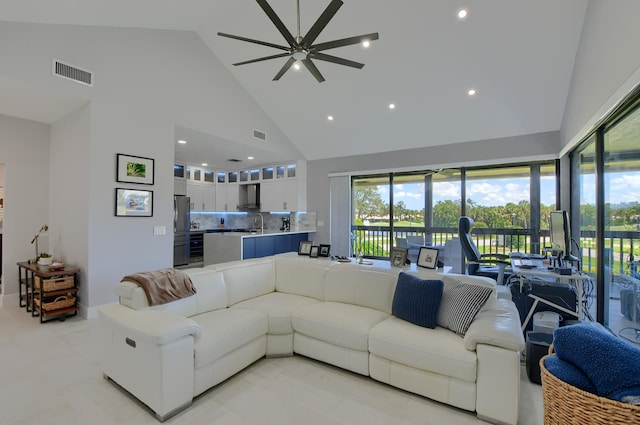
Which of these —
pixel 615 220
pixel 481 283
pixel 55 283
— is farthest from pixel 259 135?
pixel 615 220

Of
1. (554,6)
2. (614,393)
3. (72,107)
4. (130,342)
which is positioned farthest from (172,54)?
(614,393)

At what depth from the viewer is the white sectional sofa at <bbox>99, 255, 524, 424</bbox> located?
1934 mm

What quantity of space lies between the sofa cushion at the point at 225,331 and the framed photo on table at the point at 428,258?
172 centimetres

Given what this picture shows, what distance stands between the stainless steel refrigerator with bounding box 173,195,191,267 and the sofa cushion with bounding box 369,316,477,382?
5.70 meters

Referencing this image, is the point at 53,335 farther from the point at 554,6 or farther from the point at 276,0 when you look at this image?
the point at 554,6

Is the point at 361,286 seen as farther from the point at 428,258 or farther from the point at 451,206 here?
the point at 451,206

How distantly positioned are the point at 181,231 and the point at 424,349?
6242mm

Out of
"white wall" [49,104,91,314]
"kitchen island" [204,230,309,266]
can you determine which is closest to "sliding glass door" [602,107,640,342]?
"kitchen island" [204,230,309,266]

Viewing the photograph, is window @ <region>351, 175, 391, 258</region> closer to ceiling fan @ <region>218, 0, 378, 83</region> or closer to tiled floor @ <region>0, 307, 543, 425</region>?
ceiling fan @ <region>218, 0, 378, 83</region>

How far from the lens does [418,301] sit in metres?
2.46

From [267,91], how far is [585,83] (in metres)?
4.68

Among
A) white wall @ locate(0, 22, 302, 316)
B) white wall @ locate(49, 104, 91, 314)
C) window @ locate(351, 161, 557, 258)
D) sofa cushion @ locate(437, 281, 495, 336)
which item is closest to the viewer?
sofa cushion @ locate(437, 281, 495, 336)

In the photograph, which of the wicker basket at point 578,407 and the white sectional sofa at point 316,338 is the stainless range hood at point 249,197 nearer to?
the white sectional sofa at point 316,338

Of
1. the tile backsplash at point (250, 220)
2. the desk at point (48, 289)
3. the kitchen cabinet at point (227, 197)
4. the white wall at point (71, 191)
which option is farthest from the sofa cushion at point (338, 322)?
the kitchen cabinet at point (227, 197)
